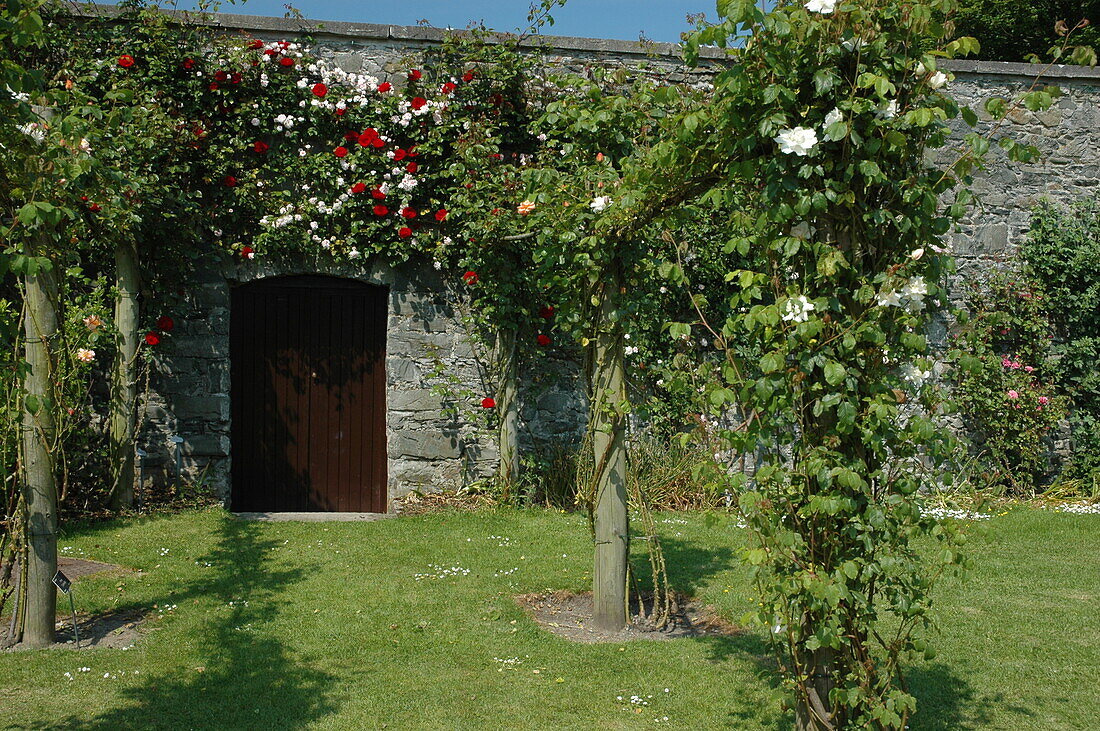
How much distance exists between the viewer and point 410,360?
7680mm

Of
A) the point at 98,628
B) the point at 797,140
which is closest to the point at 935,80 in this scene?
the point at 797,140

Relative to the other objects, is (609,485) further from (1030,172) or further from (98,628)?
(1030,172)

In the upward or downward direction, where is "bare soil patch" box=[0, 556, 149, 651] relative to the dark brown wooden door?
downward

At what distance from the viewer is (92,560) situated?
561 cm

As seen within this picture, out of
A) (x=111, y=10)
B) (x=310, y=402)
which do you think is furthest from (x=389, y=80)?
(x=310, y=402)

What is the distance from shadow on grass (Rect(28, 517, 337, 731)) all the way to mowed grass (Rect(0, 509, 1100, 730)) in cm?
1

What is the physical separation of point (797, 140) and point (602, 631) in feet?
9.35

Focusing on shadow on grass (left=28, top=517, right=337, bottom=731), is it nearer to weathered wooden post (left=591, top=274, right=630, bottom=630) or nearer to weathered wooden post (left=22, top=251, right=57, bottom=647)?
Answer: weathered wooden post (left=22, top=251, right=57, bottom=647)

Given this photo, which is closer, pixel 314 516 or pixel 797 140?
pixel 797 140

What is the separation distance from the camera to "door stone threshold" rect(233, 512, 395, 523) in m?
7.14

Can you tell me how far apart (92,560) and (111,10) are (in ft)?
13.7

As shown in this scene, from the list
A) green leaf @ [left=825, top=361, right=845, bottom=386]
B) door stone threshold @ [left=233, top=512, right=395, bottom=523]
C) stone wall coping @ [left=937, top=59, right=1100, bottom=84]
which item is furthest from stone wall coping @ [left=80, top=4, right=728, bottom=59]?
green leaf @ [left=825, top=361, right=845, bottom=386]

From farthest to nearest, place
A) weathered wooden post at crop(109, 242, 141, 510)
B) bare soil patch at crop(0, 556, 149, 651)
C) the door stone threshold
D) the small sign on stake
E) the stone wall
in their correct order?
the stone wall, the door stone threshold, weathered wooden post at crop(109, 242, 141, 510), bare soil patch at crop(0, 556, 149, 651), the small sign on stake

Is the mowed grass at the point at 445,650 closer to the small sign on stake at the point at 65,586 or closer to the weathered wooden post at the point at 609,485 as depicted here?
the small sign on stake at the point at 65,586
